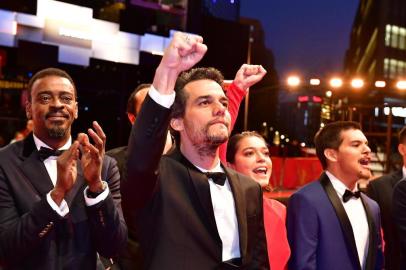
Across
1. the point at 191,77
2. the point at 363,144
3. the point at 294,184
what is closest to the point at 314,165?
the point at 294,184

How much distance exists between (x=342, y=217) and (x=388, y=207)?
186 centimetres

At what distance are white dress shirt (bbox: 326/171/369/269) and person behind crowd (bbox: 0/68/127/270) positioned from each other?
63.3 inches

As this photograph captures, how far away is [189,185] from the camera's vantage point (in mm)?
2107

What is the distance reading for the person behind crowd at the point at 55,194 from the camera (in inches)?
81.0

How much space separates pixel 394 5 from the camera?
55.9m

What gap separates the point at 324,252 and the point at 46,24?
12.6 m

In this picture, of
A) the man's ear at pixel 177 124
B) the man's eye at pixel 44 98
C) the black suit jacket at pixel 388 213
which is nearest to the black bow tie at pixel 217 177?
the man's ear at pixel 177 124

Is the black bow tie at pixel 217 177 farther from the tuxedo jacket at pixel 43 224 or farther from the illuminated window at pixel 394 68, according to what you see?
the illuminated window at pixel 394 68

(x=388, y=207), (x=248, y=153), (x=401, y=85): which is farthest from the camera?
(x=401, y=85)

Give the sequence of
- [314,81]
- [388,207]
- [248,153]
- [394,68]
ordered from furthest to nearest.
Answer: [394,68] < [314,81] < [388,207] < [248,153]

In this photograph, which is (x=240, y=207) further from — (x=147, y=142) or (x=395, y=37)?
(x=395, y=37)

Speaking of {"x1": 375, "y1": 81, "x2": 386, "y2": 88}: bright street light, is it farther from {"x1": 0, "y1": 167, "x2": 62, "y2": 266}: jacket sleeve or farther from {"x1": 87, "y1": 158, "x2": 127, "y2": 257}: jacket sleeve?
{"x1": 0, "y1": 167, "x2": 62, "y2": 266}: jacket sleeve

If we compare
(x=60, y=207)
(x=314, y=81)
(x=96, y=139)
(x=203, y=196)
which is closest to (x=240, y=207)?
(x=203, y=196)

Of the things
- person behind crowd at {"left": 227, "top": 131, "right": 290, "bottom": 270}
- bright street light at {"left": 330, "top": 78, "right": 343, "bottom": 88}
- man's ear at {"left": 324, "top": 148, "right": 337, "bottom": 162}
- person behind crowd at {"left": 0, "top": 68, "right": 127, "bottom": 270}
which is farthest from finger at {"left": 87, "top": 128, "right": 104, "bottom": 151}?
bright street light at {"left": 330, "top": 78, "right": 343, "bottom": 88}
